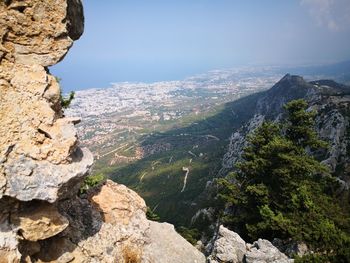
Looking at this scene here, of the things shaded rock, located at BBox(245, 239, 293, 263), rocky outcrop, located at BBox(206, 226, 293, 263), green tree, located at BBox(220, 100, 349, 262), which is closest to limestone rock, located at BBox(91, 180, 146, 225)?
rocky outcrop, located at BBox(206, 226, 293, 263)

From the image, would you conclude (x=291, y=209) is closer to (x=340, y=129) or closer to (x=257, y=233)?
(x=257, y=233)

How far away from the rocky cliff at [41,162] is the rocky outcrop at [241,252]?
170 inches

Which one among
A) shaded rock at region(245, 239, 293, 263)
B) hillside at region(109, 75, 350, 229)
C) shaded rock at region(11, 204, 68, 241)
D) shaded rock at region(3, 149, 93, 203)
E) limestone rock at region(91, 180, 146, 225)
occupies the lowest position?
hillside at region(109, 75, 350, 229)

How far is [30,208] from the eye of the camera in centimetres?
1641

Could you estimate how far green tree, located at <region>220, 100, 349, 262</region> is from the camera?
2423 centimetres

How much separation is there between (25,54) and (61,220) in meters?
9.72

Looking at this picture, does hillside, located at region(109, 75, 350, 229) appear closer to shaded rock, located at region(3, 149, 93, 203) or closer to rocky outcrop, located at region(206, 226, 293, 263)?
rocky outcrop, located at region(206, 226, 293, 263)

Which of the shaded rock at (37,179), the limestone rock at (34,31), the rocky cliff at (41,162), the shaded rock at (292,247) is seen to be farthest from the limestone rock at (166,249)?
the limestone rock at (34,31)

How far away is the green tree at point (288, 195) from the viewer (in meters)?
24.2

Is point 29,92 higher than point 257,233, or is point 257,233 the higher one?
point 29,92

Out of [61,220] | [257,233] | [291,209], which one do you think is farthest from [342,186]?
[61,220]

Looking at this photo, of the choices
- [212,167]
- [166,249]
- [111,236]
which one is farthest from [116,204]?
[212,167]

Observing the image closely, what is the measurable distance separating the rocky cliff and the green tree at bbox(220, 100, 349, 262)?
36.3 feet

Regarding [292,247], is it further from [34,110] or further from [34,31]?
[34,31]
